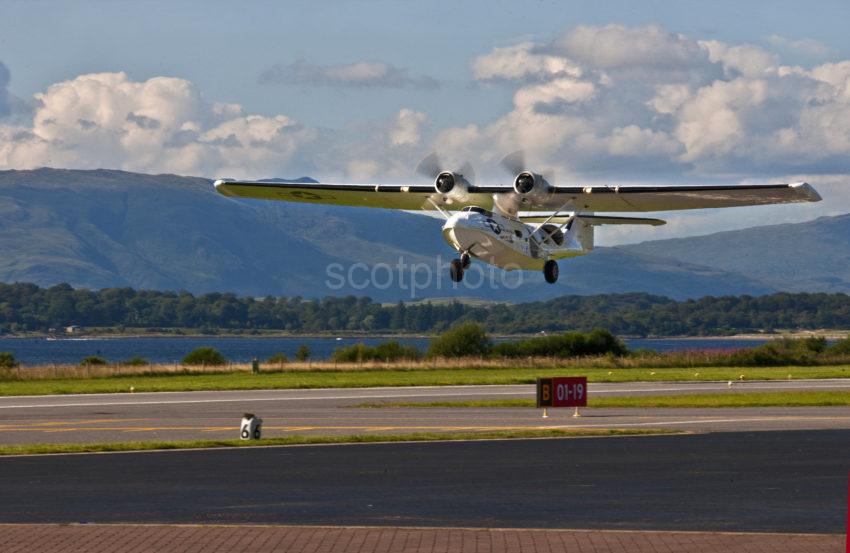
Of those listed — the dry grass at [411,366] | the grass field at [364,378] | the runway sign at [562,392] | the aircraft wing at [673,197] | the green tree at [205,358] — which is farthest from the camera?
the green tree at [205,358]

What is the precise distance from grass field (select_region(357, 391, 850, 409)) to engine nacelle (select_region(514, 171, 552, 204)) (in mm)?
8995

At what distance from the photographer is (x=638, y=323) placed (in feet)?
649

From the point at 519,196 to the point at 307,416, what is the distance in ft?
55.8

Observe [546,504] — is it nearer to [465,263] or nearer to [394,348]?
[465,263]

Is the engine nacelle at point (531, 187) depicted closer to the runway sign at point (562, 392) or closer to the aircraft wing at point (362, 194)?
the aircraft wing at point (362, 194)

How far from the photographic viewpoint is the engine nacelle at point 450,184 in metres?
49.2

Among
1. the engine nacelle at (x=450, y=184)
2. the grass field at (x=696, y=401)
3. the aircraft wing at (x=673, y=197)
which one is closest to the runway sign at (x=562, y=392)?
the grass field at (x=696, y=401)

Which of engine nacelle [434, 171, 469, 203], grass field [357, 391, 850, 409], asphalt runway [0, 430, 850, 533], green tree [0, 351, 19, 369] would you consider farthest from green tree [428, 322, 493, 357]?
asphalt runway [0, 430, 850, 533]

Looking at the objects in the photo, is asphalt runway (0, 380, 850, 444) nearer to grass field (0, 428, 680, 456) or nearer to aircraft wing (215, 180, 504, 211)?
grass field (0, 428, 680, 456)

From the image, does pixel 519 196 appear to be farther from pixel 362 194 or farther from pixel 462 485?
pixel 462 485

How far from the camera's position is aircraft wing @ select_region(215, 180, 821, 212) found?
159 ft

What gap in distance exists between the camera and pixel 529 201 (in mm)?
49688

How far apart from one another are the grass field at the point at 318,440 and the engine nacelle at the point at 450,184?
2064 cm

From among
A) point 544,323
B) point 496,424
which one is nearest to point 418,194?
point 496,424
